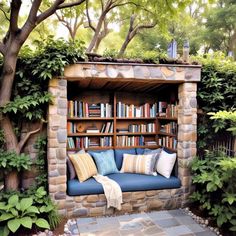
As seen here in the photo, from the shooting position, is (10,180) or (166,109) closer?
(10,180)

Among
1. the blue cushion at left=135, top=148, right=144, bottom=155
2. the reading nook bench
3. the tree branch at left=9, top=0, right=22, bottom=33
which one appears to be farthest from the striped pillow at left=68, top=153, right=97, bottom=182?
the tree branch at left=9, top=0, right=22, bottom=33

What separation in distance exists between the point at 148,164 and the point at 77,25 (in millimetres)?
5526

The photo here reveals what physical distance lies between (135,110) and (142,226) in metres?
2.06

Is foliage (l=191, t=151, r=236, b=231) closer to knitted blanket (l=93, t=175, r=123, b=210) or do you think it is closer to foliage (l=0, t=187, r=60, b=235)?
knitted blanket (l=93, t=175, r=123, b=210)

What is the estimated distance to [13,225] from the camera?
2498 millimetres

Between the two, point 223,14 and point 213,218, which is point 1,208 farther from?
point 223,14

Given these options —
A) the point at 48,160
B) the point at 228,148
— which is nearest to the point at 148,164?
the point at 228,148

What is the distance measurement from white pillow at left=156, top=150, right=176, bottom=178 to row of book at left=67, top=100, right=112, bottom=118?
4.17ft

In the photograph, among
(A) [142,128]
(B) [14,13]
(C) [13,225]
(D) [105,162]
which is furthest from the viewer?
(A) [142,128]

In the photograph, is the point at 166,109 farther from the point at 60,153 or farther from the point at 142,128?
the point at 60,153

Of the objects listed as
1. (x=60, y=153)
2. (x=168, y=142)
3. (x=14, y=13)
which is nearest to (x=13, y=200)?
(x=60, y=153)

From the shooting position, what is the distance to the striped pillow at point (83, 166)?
3.36 metres

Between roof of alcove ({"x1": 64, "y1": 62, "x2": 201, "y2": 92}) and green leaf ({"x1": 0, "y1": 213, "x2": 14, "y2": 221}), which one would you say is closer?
green leaf ({"x1": 0, "y1": 213, "x2": 14, "y2": 221})

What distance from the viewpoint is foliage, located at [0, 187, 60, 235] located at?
8.38ft
